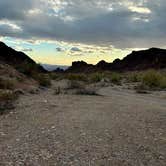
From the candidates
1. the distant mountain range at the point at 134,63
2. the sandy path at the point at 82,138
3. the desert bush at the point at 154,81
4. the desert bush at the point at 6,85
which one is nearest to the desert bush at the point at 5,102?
the sandy path at the point at 82,138

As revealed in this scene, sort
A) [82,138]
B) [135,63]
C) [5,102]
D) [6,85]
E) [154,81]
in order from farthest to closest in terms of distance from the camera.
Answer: [135,63] → [154,81] → [6,85] → [5,102] → [82,138]

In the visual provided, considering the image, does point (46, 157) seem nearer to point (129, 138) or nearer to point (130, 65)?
point (129, 138)

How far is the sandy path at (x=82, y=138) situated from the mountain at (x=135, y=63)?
10542 centimetres

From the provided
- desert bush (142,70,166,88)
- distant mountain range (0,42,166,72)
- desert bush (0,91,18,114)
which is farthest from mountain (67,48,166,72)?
desert bush (0,91,18,114)

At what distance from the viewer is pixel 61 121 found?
37.0ft

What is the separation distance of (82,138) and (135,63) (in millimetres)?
127463

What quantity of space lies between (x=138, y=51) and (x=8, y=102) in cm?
12901

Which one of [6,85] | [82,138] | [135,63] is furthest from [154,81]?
[135,63]

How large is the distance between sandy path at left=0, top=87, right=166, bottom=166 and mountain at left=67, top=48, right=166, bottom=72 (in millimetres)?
105416

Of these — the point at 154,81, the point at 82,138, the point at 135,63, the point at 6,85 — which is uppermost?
the point at 135,63

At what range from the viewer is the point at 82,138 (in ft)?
29.1

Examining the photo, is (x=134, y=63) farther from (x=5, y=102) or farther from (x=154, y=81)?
(x=5, y=102)

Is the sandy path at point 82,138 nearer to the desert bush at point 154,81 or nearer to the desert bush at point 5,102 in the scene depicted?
the desert bush at point 5,102

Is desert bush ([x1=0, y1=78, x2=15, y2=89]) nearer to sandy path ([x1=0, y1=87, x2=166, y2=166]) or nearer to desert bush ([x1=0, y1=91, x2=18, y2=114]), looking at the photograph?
desert bush ([x1=0, y1=91, x2=18, y2=114])
